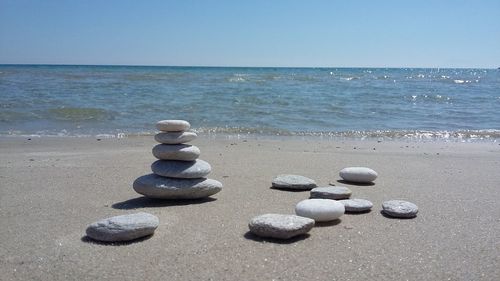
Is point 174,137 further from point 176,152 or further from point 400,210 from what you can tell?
point 400,210

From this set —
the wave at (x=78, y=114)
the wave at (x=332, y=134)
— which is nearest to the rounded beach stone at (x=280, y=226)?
the wave at (x=332, y=134)

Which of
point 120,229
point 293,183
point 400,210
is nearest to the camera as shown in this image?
point 120,229

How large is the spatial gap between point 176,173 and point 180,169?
0.19ft

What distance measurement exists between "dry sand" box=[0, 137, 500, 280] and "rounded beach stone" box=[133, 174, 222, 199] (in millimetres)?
107

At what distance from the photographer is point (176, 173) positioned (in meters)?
4.79

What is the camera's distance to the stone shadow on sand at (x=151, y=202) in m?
4.64

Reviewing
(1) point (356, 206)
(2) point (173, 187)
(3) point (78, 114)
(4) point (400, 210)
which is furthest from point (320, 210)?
(3) point (78, 114)

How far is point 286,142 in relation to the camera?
9.31m

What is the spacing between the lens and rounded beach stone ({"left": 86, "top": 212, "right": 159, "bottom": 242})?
355 cm

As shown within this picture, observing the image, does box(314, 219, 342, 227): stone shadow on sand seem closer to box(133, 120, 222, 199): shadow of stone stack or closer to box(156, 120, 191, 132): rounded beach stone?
box(133, 120, 222, 199): shadow of stone stack

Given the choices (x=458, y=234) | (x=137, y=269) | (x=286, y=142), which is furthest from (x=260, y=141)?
(x=137, y=269)

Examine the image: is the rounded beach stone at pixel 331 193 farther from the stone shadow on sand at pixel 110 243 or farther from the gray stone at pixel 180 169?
the stone shadow on sand at pixel 110 243

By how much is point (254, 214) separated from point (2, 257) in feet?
6.65

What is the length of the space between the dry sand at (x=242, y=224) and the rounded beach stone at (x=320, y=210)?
0.10m
